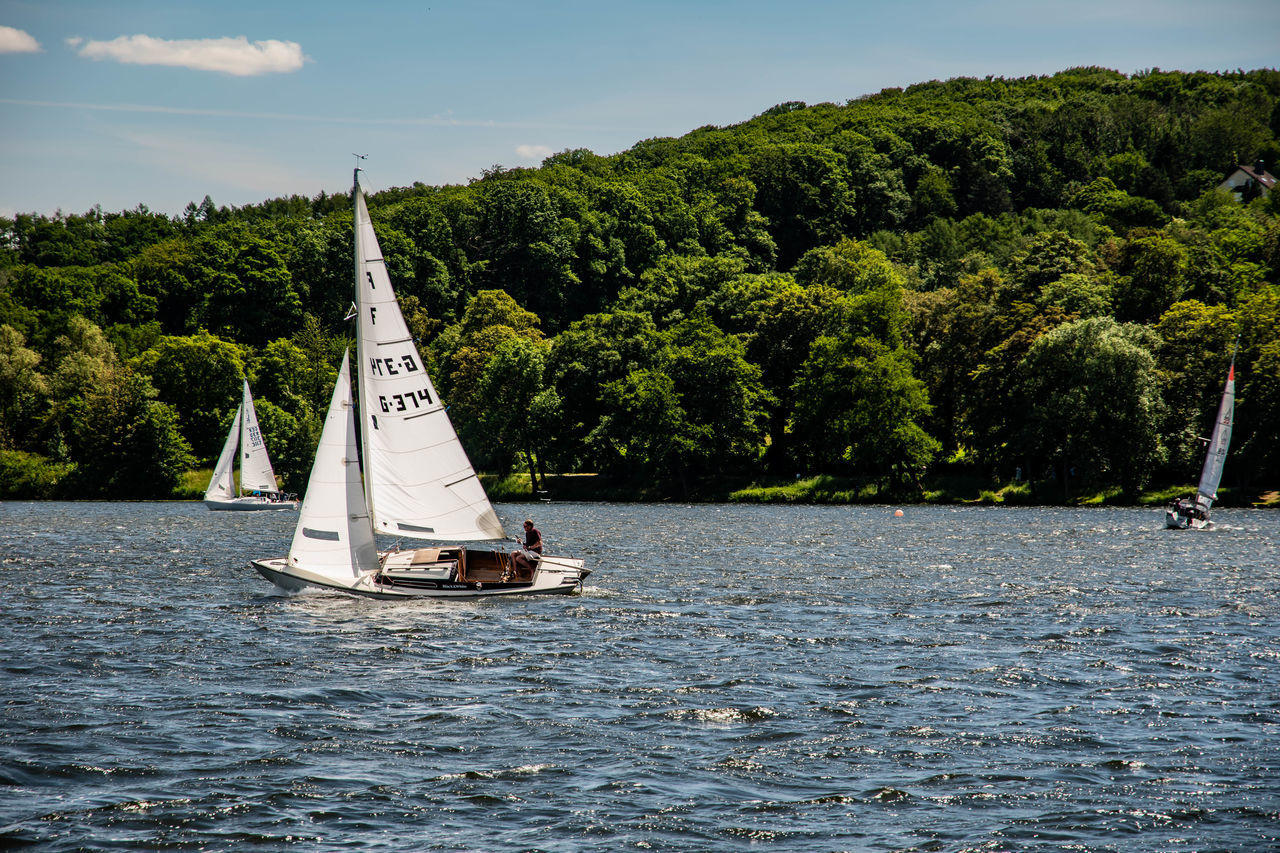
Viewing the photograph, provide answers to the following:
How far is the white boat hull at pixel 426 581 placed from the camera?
3114 centimetres

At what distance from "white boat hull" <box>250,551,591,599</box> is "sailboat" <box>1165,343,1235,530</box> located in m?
41.4

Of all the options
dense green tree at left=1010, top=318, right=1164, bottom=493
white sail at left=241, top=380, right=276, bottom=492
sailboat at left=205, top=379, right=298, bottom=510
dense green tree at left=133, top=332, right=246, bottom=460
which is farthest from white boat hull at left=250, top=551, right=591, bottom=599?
dense green tree at left=133, top=332, right=246, bottom=460

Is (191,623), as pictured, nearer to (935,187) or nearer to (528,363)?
(528,363)

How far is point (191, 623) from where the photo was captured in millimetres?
29359

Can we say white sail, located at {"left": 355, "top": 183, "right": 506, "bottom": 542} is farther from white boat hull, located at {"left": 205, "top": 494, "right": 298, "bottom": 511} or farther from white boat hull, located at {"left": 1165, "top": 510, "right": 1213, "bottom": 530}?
white boat hull, located at {"left": 205, "top": 494, "right": 298, "bottom": 511}

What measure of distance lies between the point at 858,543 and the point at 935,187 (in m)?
157

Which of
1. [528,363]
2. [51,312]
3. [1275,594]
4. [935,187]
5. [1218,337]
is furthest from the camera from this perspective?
[935,187]

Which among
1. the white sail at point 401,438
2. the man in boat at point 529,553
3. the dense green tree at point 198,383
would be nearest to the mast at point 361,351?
the white sail at point 401,438

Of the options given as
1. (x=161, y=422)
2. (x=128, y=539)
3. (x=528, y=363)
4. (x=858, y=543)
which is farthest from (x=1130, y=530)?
(x=161, y=422)

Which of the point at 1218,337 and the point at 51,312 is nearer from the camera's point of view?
the point at 1218,337

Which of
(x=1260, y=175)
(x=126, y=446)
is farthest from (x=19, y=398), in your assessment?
(x=1260, y=175)

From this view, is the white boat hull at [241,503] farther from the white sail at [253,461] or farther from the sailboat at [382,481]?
the sailboat at [382,481]

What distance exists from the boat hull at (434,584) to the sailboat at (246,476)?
59.7 meters

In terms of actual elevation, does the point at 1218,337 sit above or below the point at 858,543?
above
